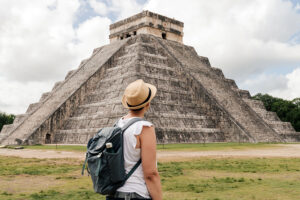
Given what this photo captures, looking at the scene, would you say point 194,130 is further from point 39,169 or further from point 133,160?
point 133,160

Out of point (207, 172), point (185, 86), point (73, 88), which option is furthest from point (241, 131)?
point (207, 172)

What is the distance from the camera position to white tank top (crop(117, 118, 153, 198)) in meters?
2.96

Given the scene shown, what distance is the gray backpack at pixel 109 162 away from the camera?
292cm

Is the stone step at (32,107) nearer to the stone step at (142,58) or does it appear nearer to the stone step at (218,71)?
the stone step at (142,58)

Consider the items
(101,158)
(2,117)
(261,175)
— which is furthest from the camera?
(2,117)

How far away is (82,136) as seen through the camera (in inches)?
1011

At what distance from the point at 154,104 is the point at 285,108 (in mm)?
28588

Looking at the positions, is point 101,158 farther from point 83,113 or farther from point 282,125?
point 282,125

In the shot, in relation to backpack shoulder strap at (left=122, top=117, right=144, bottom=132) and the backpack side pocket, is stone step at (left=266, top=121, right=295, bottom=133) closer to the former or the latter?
backpack shoulder strap at (left=122, top=117, right=144, bottom=132)

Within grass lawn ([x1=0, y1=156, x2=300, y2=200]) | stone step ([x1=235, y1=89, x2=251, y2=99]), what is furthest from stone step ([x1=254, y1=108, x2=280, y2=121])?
grass lawn ([x1=0, y1=156, x2=300, y2=200])

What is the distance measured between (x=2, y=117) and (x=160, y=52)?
3340 cm

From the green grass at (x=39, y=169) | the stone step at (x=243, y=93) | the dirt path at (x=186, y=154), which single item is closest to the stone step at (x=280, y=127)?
the stone step at (x=243, y=93)

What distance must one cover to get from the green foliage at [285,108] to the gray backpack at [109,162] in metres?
47.0

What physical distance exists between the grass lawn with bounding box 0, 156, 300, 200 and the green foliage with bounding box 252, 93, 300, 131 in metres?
36.6
